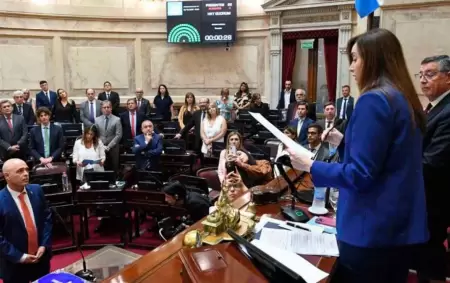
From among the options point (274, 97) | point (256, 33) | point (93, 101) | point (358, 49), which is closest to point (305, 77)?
point (274, 97)

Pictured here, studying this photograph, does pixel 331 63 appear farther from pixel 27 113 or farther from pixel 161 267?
pixel 161 267

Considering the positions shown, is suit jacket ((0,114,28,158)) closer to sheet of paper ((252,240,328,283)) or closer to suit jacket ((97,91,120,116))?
suit jacket ((97,91,120,116))

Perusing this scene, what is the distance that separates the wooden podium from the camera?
4.62 ft

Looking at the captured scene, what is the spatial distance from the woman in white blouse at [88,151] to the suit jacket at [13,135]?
123 centimetres

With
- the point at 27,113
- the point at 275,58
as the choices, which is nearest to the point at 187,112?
the point at 27,113

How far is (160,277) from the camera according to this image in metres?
1.60

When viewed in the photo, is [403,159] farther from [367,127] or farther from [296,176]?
[296,176]

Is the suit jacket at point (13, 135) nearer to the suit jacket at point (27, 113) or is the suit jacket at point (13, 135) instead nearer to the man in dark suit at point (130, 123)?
the suit jacket at point (27, 113)

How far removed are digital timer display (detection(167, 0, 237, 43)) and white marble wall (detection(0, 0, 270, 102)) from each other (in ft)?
1.15

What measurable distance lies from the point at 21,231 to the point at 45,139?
3.32 meters

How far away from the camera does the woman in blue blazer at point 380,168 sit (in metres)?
1.30

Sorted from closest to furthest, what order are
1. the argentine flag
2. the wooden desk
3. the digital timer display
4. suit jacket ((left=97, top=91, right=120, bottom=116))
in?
1. the wooden desk
2. the argentine flag
3. suit jacket ((left=97, top=91, right=120, bottom=116))
4. the digital timer display

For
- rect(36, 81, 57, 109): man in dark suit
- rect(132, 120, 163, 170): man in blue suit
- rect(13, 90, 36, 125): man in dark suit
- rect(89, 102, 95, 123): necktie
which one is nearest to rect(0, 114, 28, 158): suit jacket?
rect(13, 90, 36, 125): man in dark suit

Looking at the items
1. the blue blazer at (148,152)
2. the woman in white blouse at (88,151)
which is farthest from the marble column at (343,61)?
the woman in white blouse at (88,151)
